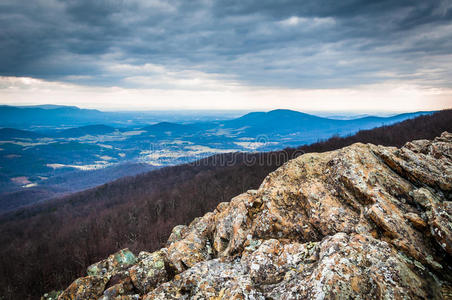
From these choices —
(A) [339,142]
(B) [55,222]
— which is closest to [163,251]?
(A) [339,142]

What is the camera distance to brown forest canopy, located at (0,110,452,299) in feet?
Result: 128

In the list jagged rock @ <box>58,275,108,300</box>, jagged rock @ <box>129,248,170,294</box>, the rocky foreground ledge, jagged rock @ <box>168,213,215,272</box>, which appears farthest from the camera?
jagged rock @ <box>58,275,108,300</box>

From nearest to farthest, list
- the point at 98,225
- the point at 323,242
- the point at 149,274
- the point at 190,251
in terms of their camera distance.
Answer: the point at 323,242
the point at 149,274
the point at 190,251
the point at 98,225

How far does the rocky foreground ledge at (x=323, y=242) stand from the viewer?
5.44 m

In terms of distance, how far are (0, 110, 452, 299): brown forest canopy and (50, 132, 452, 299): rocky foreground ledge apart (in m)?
28.2

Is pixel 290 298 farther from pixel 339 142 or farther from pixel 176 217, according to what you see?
pixel 339 142

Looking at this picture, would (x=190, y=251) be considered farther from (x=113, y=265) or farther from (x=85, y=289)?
(x=113, y=265)

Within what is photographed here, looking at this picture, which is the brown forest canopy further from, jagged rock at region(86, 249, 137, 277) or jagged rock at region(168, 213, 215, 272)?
jagged rock at region(168, 213, 215, 272)

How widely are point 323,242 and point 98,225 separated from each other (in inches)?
3344

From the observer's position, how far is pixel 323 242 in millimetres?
7082

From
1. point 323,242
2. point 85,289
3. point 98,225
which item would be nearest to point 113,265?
point 85,289

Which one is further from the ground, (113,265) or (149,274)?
(149,274)

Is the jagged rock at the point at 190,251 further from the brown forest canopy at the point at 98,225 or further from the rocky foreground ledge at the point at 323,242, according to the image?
the brown forest canopy at the point at 98,225

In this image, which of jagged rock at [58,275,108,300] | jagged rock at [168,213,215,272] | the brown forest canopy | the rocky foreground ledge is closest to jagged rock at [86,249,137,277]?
the rocky foreground ledge
